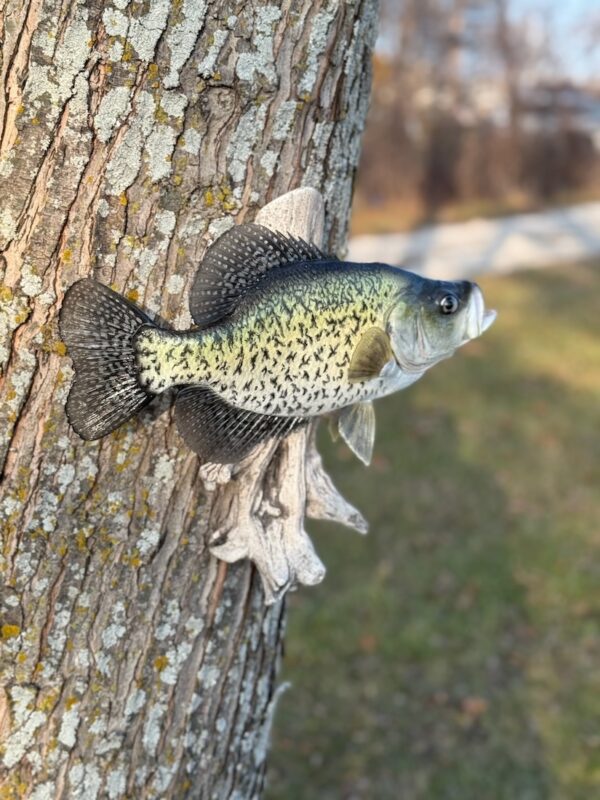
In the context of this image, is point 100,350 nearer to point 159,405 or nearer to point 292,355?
point 159,405

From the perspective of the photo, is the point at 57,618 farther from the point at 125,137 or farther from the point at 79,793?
the point at 125,137

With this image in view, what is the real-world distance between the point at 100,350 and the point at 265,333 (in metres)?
0.28

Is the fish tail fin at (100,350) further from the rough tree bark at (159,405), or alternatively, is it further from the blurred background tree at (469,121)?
the blurred background tree at (469,121)

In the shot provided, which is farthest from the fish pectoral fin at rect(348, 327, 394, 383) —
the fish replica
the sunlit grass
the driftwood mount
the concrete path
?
the sunlit grass

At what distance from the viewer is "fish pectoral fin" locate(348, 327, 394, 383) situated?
1.34 meters

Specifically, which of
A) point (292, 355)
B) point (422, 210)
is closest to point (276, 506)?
point (292, 355)

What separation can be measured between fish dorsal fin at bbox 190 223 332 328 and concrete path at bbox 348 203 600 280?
28.8 ft

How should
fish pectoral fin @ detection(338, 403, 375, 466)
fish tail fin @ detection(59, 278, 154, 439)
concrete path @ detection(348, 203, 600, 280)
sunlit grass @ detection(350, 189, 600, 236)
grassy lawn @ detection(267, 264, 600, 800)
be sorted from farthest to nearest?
sunlit grass @ detection(350, 189, 600, 236)
concrete path @ detection(348, 203, 600, 280)
grassy lawn @ detection(267, 264, 600, 800)
fish pectoral fin @ detection(338, 403, 375, 466)
fish tail fin @ detection(59, 278, 154, 439)

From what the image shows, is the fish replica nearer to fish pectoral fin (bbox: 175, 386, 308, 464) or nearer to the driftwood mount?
fish pectoral fin (bbox: 175, 386, 308, 464)

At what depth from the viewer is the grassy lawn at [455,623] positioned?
340 cm

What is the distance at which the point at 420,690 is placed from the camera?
148 inches

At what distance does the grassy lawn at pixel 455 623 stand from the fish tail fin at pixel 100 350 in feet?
8.56

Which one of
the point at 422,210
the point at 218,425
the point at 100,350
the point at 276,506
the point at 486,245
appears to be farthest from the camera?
the point at 422,210

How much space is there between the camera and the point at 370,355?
133 centimetres
